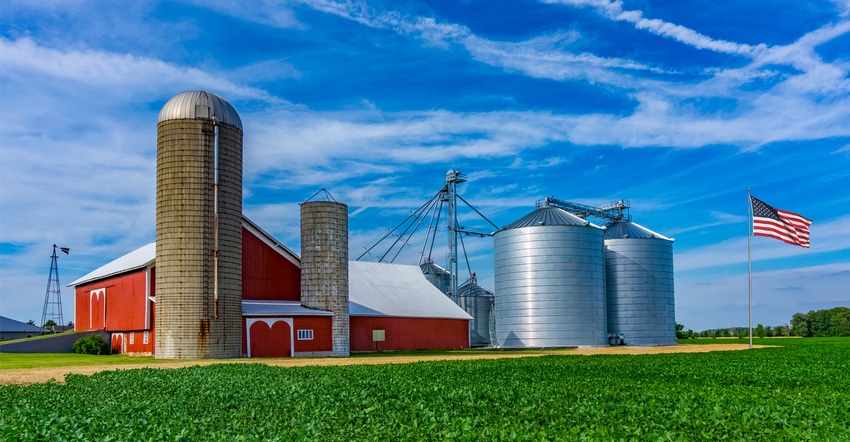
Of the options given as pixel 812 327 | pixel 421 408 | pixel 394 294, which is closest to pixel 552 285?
pixel 394 294

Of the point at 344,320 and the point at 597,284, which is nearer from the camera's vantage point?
the point at 344,320

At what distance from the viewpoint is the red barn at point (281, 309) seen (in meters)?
48.2

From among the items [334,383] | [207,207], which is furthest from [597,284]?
[334,383]

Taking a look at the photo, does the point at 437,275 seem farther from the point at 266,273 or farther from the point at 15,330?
the point at 15,330

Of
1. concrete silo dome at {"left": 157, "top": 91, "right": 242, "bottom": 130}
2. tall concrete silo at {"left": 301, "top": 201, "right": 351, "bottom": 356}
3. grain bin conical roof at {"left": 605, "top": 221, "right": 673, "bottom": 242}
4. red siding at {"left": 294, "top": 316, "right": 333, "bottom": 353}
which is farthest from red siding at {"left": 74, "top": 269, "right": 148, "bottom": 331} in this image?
grain bin conical roof at {"left": 605, "top": 221, "right": 673, "bottom": 242}

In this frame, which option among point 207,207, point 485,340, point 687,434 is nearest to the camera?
point 687,434

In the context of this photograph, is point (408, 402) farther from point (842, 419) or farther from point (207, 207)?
point (207, 207)

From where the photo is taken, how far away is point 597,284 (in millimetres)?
64375

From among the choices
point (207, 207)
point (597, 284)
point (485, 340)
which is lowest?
point (485, 340)

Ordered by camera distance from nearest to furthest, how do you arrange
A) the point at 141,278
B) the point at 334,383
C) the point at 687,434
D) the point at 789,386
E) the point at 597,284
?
the point at 687,434 → the point at 334,383 → the point at 789,386 → the point at 141,278 → the point at 597,284

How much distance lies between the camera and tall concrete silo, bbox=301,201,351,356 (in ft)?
166

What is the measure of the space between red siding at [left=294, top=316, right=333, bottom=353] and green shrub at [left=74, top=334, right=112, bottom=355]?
15229mm

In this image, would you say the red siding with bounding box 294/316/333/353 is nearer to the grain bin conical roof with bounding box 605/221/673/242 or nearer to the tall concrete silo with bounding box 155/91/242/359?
the tall concrete silo with bounding box 155/91/242/359

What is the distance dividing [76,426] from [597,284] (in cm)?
5580
